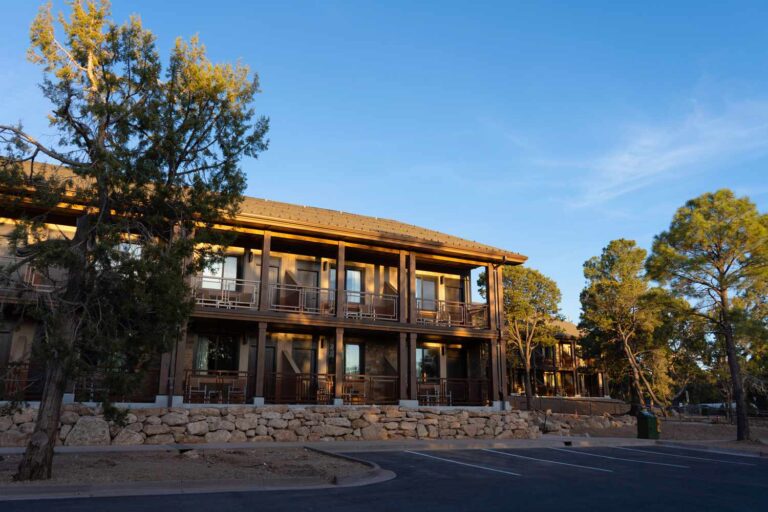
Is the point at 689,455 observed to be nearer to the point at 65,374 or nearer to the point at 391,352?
the point at 391,352

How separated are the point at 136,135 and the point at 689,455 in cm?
1589

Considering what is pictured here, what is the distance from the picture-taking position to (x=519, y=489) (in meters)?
9.48

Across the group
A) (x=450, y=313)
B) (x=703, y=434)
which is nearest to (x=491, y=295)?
(x=450, y=313)

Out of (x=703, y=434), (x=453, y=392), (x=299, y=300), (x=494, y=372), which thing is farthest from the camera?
(x=703, y=434)

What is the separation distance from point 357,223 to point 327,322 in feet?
16.2

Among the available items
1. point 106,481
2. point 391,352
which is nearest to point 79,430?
point 106,481

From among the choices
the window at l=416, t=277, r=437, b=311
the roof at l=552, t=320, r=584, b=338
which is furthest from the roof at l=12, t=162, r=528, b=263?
the roof at l=552, t=320, r=584, b=338

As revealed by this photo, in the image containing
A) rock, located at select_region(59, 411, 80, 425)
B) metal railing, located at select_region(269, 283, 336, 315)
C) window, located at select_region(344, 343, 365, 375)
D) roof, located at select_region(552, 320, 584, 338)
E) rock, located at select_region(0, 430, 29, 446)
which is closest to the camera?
rock, located at select_region(0, 430, 29, 446)

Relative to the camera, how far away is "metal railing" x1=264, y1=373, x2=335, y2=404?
18.4 meters

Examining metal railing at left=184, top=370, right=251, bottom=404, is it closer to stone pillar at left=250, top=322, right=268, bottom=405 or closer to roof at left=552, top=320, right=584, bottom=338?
stone pillar at left=250, top=322, right=268, bottom=405

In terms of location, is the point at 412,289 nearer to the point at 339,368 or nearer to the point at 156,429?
the point at 339,368

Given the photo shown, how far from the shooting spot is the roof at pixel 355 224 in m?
18.1

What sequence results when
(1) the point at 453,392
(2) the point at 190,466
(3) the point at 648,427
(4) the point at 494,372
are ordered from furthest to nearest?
(1) the point at 453,392, (4) the point at 494,372, (3) the point at 648,427, (2) the point at 190,466

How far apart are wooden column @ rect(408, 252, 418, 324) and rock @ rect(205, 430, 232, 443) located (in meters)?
7.04
